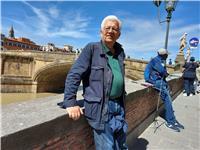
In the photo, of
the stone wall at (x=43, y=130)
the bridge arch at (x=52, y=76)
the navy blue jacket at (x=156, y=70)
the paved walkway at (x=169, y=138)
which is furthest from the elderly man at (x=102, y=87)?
the bridge arch at (x=52, y=76)

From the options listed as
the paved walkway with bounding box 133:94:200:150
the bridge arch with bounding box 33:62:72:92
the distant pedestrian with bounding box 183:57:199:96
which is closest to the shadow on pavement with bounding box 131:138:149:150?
the paved walkway with bounding box 133:94:200:150

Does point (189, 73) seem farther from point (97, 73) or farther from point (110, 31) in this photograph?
point (97, 73)

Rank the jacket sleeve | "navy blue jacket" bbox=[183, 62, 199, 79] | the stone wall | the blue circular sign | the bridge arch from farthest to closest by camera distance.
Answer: the bridge arch, the blue circular sign, "navy blue jacket" bbox=[183, 62, 199, 79], the jacket sleeve, the stone wall

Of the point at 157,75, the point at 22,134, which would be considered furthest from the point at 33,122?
the point at 157,75

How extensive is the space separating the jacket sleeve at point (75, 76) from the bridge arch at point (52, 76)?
23.3 metres

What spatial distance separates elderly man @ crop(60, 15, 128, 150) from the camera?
1.94 meters

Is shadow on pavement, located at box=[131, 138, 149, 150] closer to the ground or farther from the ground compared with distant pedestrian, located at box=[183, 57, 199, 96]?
closer to the ground

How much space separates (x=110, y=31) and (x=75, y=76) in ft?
1.76

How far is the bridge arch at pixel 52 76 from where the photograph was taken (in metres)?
26.2

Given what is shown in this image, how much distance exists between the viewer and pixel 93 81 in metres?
2.00

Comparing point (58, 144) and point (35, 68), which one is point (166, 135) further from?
point (35, 68)

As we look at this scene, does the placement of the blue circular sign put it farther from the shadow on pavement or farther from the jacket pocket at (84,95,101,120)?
the jacket pocket at (84,95,101,120)

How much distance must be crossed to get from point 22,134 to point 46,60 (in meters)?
26.4

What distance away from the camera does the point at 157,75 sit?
4.82m
